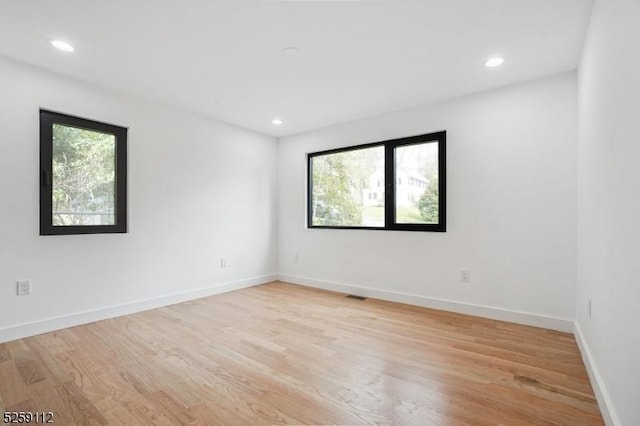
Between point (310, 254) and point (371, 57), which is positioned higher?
point (371, 57)

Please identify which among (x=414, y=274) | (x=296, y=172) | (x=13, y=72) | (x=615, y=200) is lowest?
(x=414, y=274)

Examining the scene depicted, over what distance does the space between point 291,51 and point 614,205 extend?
2.31m

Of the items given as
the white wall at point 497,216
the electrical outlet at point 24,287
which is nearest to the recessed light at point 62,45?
the electrical outlet at point 24,287

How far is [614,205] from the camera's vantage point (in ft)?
4.78

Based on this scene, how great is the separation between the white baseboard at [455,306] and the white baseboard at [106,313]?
1.35 m

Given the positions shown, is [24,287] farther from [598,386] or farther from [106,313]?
[598,386]

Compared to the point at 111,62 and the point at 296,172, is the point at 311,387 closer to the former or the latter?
the point at 111,62

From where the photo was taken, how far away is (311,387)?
5.90ft

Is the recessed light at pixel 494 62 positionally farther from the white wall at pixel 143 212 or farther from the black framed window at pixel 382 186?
the white wall at pixel 143 212

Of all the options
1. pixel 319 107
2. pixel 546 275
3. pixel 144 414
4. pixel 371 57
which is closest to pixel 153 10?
pixel 371 57

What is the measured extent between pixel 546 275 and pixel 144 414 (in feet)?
10.9

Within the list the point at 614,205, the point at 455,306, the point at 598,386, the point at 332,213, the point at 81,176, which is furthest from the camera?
the point at 332,213

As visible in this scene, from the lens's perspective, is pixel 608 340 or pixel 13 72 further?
pixel 13 72

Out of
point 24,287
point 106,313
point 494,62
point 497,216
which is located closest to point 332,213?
point 497,216
